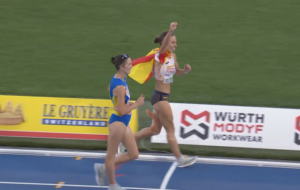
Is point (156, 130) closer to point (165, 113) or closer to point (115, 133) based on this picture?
point (165, 113)

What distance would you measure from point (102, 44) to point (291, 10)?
5.83 m

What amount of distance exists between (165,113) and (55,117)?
242 centimetres

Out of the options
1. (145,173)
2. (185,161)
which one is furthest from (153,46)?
(145,173)

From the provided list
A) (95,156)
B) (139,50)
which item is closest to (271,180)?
(95,156)

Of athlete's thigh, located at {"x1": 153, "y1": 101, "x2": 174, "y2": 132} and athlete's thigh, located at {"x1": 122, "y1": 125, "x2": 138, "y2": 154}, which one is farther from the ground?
athlete's thigh, located at {"x1": 153, "y1": 101, "x2": 174, "y2": 132}

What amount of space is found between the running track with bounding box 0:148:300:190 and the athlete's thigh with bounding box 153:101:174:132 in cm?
83

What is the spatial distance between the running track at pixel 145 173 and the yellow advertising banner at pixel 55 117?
384 mm

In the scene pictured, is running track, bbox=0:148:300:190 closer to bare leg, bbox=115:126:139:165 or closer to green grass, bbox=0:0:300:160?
bare leg, bbox=115:126:139:165

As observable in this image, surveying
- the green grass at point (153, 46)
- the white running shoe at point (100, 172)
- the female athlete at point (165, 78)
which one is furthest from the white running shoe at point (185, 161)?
the green grass at point (153, 46)

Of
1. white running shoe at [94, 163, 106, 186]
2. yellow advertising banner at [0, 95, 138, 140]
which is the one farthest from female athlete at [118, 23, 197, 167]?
white running shoe at [94, 163, 106, 186]

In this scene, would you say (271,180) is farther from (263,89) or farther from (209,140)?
(263,89)

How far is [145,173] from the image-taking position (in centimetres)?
794

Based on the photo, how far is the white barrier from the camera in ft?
28.3

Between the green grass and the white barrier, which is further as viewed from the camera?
the green grass
